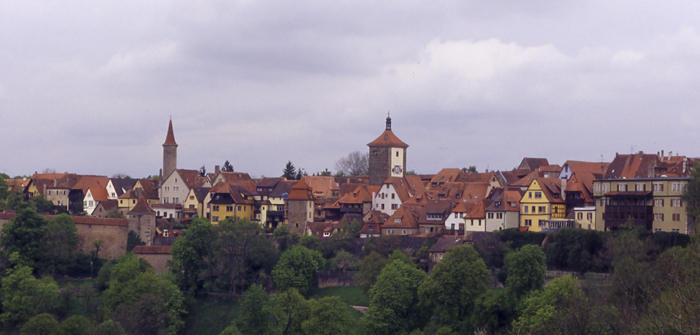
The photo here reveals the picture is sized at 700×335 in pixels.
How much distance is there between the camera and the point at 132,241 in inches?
2687

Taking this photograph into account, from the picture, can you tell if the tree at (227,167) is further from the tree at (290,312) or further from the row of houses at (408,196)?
the tree at (290,312)

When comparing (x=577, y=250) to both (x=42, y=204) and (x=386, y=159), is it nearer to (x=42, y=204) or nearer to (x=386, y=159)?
(x=386, y=159)

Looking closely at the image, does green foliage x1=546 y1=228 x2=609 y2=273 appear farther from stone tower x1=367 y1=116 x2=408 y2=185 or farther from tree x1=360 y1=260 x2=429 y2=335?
stone tower x1=367 y1=116 x2=408 y2=185

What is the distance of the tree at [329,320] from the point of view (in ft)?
164

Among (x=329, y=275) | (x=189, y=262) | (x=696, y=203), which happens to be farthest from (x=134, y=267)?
(x=696, y=203)

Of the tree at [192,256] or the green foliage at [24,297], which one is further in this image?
the tree at [192,256]

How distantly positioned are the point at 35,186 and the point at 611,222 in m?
62.3

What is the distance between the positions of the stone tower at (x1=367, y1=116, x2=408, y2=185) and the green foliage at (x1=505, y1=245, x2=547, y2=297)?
34.2 meters

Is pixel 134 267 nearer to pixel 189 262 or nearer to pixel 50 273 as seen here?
pixel 189 262

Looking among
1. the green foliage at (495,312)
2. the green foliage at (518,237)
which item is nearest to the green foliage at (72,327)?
the green foliage at (495,312)

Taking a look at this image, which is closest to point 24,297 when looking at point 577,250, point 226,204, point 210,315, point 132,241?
point 210,315

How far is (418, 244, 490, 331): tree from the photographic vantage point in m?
49.0

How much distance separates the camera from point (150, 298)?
2119 inches

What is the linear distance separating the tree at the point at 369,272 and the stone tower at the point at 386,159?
24.5 meters
